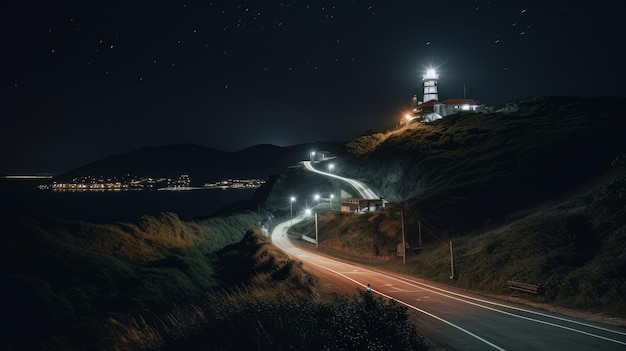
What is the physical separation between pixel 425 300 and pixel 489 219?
30.5 m

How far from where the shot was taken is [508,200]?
196ft

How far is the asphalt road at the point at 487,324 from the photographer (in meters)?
16.4

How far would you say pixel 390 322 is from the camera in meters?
10.4

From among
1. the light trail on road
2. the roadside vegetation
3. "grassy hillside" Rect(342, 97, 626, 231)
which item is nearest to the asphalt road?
the roadside vegetation

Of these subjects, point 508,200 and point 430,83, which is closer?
point 508,200

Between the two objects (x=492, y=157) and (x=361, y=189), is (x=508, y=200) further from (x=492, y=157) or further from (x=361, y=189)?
(x=361, y=189)

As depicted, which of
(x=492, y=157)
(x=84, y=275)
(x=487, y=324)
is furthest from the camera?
(x=492, y=157)

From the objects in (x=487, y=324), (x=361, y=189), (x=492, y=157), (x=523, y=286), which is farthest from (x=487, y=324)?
(x=361, y=189)

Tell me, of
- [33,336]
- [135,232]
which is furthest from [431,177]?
[33,336]

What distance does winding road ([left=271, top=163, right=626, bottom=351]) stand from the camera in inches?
647

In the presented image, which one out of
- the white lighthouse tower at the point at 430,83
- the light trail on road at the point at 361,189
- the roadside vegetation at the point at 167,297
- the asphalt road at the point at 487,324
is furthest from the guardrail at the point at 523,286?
the white lighthouse tower at the point at 430,83

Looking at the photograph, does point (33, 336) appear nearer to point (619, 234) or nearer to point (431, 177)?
point (619, 234)

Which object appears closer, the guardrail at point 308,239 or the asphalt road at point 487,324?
the asphalt road at point 487,324

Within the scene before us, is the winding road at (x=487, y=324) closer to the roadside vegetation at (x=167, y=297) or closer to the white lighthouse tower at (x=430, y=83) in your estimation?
the roadside vegetation at (x=167, y=297)
